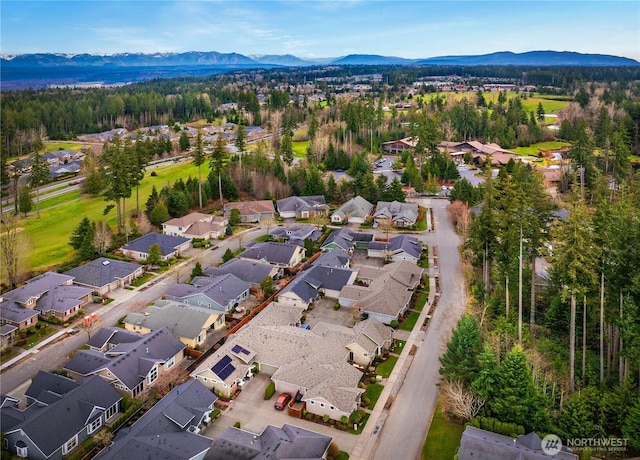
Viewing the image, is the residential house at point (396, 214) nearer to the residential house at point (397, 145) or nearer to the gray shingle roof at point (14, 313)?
the gray shingle roof at point (14, 313)

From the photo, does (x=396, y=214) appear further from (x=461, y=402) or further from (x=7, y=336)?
(x=7, y=336)

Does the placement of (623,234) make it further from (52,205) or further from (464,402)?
(52,205)

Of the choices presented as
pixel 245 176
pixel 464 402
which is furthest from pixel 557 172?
pixel 464 402

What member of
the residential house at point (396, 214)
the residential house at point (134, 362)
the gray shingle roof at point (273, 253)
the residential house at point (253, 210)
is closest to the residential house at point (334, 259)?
the gray shingle roof at point (273, 253)

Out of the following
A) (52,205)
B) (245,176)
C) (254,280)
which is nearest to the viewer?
(254,280)

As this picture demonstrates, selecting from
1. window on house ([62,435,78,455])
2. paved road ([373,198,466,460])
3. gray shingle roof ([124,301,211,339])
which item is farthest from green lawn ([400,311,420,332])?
window on house ([62,435,78,455])

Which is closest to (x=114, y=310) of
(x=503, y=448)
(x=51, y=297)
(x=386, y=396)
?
(x=51, y=297)
